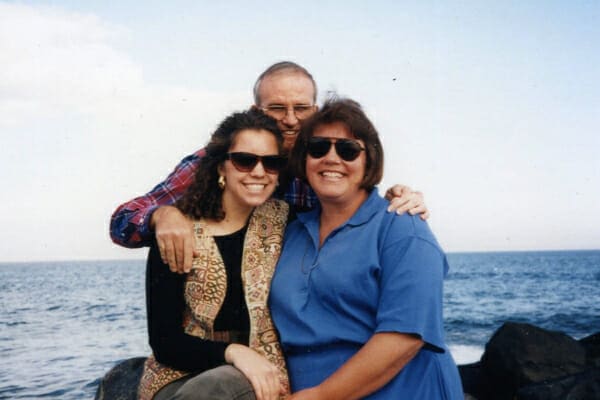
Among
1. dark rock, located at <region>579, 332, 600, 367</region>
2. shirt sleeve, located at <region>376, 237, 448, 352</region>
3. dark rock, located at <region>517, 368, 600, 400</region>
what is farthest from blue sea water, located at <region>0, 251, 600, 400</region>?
shirt sleeve, located at <region>376, 237, 448, 352</region>

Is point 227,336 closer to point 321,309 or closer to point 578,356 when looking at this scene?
point 321,309

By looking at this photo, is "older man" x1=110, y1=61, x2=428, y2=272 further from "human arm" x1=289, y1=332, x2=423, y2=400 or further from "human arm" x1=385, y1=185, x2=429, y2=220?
"human arm" x1=289, y1=332, x2=423, y2=400

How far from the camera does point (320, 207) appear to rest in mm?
3641

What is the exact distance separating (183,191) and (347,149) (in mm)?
1255

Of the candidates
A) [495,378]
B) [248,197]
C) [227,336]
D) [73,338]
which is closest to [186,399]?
[227,336]

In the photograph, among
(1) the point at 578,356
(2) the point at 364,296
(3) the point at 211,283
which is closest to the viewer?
(2) the point at 364,296

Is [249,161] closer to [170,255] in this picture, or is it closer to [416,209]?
[170,255]

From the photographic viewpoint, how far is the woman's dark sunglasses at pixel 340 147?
3283 mm

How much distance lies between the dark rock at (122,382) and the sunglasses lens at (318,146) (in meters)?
4.74

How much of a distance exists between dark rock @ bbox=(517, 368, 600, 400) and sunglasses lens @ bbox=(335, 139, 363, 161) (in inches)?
198

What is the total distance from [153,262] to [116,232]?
57 centimetres

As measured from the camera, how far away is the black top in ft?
10.1

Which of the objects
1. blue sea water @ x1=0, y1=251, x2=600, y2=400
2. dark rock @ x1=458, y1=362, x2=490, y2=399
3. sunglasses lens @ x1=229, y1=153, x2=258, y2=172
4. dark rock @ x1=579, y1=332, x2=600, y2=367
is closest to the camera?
sunglasses lens @ x1=229, y1=153, x2=258, y2=172

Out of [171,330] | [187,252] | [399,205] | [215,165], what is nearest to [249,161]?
[215,165]
